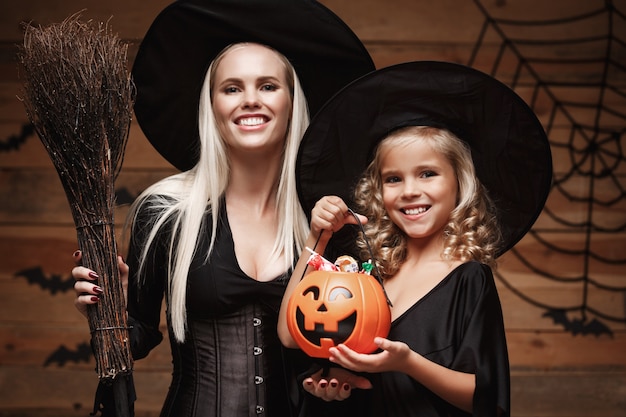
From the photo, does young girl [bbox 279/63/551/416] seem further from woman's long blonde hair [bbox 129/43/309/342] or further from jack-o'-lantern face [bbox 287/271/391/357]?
woman's long blonde hair [bbox 129/43/309/342]

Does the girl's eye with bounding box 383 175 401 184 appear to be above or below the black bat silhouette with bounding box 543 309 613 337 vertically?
above

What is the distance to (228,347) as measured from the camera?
2568 mm

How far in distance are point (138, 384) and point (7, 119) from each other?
1.38 metres

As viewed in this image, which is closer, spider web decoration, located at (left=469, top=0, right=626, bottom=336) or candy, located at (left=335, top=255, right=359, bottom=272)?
candy, located at (left=335, top=255, right=359, bottom=272)

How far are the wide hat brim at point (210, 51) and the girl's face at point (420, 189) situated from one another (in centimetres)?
50

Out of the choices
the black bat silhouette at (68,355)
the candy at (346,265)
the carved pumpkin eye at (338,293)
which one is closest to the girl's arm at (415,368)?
the carved pumpkin eye at (338,293)

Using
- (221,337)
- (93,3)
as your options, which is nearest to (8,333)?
(93,3)

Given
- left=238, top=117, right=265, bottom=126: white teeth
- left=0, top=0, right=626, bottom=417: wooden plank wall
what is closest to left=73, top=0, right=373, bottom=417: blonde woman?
left=238, top=117, right=265, bottom=126: white teeth

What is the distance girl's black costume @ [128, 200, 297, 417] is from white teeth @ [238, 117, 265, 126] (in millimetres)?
332

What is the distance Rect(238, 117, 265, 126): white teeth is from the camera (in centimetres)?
257

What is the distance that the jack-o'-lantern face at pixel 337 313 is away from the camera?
6.95 ft

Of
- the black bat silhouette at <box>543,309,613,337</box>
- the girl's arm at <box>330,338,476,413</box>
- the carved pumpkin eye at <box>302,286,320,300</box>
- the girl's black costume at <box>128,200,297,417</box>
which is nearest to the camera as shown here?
the girl's arm at <box>330,338,476,413</box>

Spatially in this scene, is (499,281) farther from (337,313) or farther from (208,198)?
(337,313)

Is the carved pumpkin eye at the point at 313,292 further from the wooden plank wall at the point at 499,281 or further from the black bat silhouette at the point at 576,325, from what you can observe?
the black bat silhouette at the point at 576,325
